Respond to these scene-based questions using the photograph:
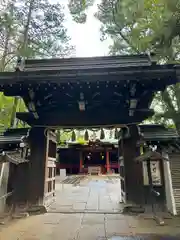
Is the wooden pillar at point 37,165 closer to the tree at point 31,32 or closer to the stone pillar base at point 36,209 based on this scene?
the stone pillar base at point 36,209

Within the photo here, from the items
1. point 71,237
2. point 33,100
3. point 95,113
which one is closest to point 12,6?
point 33,100

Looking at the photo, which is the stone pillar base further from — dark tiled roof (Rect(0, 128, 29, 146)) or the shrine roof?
the shrine roof

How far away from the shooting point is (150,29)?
731cm

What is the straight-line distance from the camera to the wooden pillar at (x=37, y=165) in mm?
4379

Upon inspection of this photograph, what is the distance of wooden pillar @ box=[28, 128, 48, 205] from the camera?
14.4 feet

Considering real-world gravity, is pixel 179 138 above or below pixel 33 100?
below

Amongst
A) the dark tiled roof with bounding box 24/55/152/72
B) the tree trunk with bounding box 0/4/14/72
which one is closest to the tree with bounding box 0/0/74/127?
the tree trunk with bounding box 0/4/14/72

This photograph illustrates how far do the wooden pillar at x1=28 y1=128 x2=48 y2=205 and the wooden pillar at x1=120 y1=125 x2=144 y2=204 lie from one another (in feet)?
7.11

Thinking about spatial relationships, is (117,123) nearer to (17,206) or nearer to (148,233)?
(148,233)

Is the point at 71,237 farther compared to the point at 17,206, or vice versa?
the point at 17,206

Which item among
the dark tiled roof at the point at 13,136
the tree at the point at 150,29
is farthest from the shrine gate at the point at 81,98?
the tree at the point at 150,29

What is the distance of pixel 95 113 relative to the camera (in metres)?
4.72

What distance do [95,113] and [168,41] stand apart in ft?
15.9

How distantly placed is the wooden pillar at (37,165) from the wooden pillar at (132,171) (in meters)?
2.17
